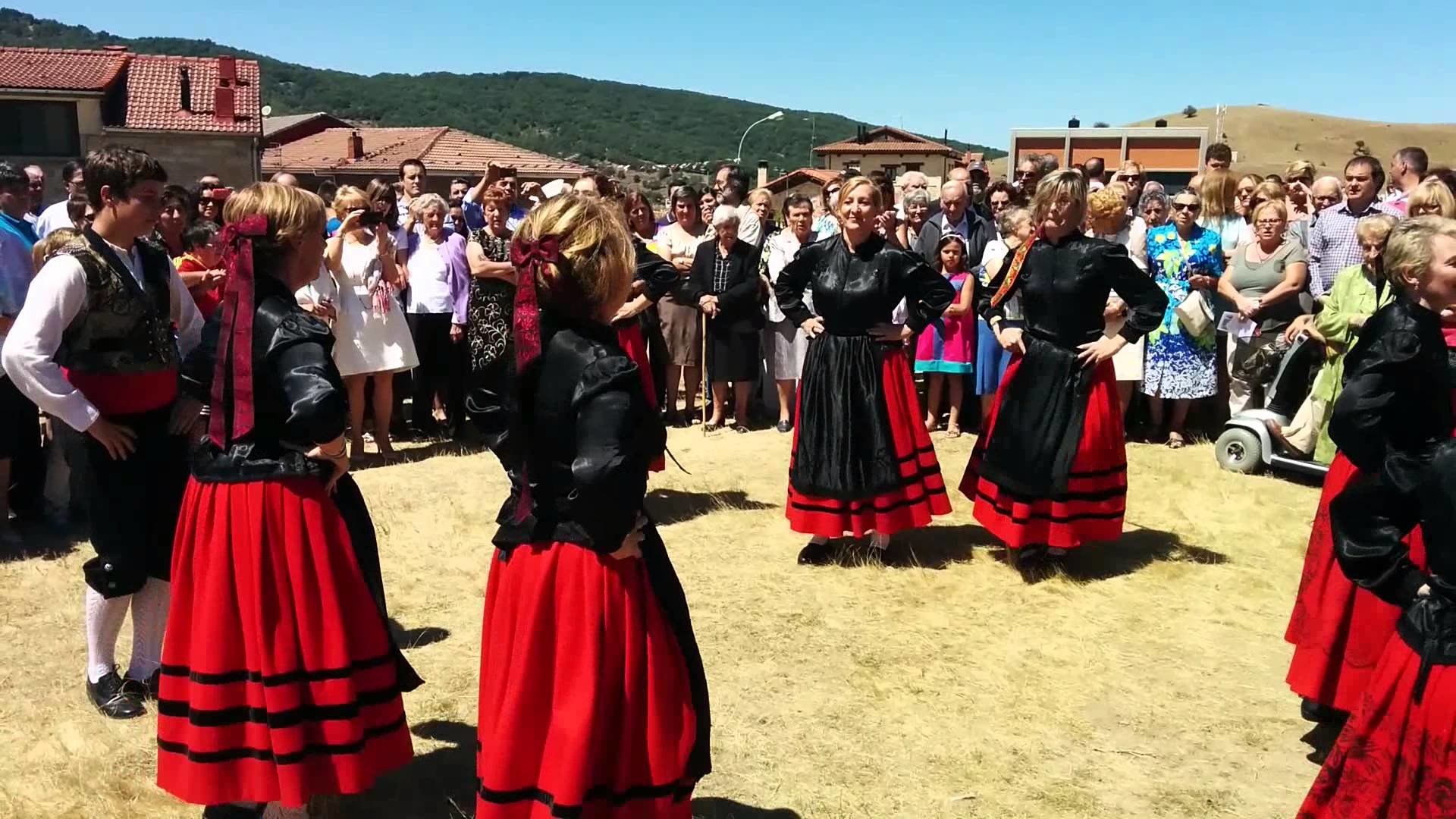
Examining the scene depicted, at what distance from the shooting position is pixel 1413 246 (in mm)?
3080

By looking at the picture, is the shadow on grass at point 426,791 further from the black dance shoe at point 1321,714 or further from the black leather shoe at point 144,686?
the black dance shoe at point 1321,714

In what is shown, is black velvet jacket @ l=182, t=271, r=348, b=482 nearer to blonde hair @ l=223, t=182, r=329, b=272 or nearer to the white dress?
blonde hair @ l=223, t=182, r=329, b=272

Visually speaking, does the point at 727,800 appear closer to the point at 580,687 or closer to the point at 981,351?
the point at 580,687

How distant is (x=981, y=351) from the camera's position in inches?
343

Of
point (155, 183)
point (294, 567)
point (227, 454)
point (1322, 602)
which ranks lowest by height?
point (1322, 602)

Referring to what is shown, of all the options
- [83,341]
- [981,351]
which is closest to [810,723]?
[83,341]

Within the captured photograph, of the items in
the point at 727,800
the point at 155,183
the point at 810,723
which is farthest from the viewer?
the point at 810,723

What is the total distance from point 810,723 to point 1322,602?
1.79m

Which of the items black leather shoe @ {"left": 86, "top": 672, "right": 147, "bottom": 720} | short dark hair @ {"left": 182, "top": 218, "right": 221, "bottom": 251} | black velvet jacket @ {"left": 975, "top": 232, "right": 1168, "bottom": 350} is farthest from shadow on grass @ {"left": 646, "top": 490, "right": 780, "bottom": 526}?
black leather shoe @ {"left": 86, "top": 672, "right": 147, "bottom": 720}

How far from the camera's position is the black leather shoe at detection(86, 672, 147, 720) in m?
4.08

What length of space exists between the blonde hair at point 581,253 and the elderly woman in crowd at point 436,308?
5.98 meters

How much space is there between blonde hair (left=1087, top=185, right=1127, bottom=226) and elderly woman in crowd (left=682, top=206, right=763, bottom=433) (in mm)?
3397

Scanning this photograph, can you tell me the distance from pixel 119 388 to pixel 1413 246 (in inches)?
160

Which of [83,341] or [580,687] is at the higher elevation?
[83,341]
